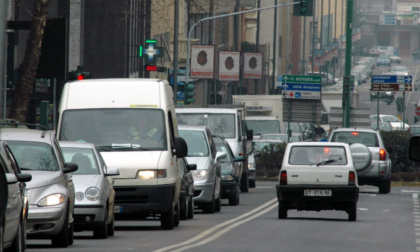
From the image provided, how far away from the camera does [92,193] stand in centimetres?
1352

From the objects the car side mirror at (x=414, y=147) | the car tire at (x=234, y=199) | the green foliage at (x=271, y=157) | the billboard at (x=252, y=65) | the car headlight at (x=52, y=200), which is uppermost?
the car side mirror at (x=414, y=147)

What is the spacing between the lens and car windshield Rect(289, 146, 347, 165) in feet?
60.4

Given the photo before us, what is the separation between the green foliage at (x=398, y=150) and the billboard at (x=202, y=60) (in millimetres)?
8021

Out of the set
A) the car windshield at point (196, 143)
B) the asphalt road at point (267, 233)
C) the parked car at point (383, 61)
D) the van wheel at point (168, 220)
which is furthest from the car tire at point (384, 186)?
the parked car at point (383, 61)

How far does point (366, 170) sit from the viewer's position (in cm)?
2750

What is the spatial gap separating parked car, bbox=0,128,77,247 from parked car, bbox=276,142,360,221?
626 cm

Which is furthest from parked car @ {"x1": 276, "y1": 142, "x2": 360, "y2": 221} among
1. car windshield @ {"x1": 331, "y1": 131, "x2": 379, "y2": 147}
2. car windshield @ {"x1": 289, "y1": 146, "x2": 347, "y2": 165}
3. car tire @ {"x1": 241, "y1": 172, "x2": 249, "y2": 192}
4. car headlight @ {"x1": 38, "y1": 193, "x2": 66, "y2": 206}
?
car tire @ {"x1": 241, "y1": 172, "x2": 249, "y2": 192}

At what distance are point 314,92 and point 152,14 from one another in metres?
16.0

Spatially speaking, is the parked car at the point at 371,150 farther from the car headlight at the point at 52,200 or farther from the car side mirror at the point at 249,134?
the car headlight at the point at 52,200

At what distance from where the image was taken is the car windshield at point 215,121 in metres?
27.0

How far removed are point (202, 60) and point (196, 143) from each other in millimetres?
21100

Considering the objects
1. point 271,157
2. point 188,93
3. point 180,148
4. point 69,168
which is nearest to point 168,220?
point 180,148

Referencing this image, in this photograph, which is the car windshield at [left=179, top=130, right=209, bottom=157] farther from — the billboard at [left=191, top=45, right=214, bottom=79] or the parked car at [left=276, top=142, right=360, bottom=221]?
the billboard at [left=191, top=45, right=214, bottom=79]

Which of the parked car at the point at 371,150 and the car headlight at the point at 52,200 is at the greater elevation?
the car headlight at the point at 52,200
